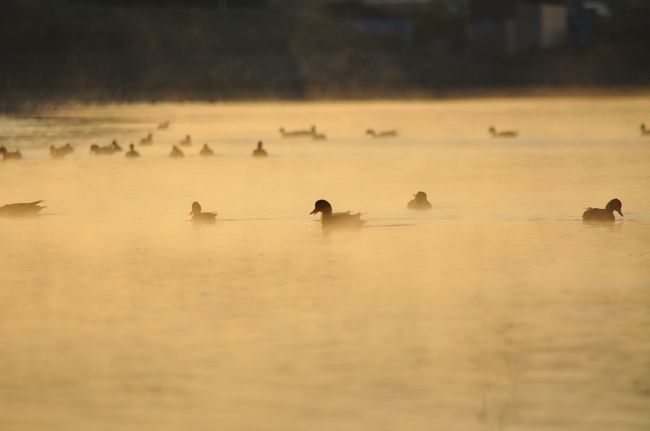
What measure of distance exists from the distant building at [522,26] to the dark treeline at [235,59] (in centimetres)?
175

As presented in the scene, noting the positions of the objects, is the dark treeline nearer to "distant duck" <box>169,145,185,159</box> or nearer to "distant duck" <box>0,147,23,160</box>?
"distant duck" <box>169,145,185,159</box>

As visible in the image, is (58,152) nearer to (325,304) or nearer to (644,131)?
(644,131)

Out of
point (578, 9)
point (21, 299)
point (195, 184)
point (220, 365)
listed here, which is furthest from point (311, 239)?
point (578, 9)

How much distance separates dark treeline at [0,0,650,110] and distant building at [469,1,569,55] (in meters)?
1.75

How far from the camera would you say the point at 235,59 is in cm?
10275

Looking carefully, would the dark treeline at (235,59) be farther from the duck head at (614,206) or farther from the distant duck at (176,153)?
the duck head at (614,206)

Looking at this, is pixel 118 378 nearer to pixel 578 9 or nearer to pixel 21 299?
pixel 21 299

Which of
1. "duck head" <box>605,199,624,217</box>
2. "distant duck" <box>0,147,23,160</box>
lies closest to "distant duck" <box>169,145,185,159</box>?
"distant duck" <box>0,147,23,160</box>

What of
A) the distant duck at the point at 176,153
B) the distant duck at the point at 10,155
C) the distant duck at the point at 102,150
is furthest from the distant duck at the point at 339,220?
the distant duck at the point at 102,150

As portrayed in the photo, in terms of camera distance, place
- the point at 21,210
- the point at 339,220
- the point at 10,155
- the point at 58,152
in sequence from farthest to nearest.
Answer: the point at 58,152
the point at 10,155
the point at 21,210
the point at 339,220

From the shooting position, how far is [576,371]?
1420 cm

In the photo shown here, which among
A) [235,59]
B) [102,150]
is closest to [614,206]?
[102,150]

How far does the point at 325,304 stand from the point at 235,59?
85.6m

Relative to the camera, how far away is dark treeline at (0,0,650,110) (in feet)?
321
